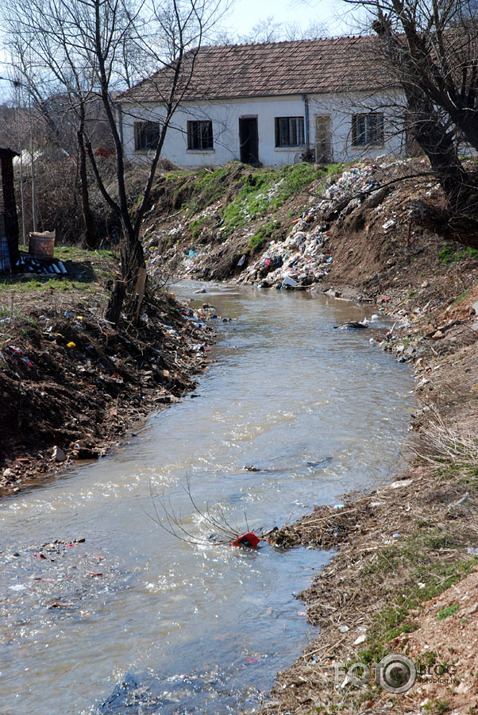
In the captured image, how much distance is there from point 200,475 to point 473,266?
10.2 meters

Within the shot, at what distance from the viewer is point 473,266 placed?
14875mm

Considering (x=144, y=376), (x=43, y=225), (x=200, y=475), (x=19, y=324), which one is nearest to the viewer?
(x=200, y=475)

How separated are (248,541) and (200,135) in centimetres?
2521

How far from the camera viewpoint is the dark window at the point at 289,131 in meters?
26.6

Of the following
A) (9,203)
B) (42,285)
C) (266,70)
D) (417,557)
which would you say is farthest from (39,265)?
(266,70)

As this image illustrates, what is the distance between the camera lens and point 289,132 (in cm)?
2692

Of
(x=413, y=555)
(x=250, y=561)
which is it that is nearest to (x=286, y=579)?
(x=250, y=561)

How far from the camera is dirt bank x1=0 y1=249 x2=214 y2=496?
7.20m

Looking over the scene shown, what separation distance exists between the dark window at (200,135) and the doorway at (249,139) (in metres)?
1.33

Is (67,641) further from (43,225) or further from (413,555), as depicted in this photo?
(43,225)

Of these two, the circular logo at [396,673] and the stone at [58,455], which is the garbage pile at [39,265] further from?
the circular logo at [396,673]

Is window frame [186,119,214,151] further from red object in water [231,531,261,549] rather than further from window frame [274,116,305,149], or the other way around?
red object in water [231,531,261,549]

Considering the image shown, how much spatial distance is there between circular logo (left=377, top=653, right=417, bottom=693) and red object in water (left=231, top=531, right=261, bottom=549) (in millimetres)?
1958

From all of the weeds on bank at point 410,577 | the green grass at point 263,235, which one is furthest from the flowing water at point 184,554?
the green grass at point 263,235
